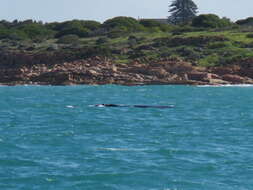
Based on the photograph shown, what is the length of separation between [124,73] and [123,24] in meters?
50.7

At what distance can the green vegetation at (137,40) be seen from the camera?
9362 cm

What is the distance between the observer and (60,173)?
71.0ft

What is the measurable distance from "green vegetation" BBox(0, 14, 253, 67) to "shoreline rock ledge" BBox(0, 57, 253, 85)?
12.0 feet

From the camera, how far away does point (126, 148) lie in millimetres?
26484

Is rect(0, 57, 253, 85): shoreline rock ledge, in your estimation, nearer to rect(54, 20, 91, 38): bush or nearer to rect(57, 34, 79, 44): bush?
rect(57, 34, 79, 44): bush

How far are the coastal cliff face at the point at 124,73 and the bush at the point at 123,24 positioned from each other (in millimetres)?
37926

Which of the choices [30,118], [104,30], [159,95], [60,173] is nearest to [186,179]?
[60,173]

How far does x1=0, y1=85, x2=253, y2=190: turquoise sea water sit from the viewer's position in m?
20.7

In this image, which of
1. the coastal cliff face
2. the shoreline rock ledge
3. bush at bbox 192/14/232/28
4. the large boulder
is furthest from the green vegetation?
the large boulder

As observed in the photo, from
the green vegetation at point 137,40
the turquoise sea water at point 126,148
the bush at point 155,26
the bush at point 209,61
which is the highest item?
the bush at point 155,26

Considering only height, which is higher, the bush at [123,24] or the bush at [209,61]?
the bush at [123,24]

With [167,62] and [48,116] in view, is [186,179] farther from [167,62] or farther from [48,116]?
[167,62]

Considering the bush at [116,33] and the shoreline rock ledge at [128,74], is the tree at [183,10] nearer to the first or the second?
the bush at [116,33]

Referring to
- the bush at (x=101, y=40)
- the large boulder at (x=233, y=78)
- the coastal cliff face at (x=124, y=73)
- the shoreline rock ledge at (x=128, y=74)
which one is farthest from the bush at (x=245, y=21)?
the large boulder at (x=233, y=78)
